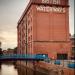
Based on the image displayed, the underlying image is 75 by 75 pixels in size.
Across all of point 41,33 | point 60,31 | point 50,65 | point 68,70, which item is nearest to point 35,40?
point 41,33

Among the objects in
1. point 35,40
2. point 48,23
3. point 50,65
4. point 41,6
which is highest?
point 41,6

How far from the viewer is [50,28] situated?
181ft

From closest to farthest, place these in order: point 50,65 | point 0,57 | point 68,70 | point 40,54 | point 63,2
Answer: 1. point 68,70
2. point 50,65
3. point 0,57
4. point 40,54
5. point 63,2

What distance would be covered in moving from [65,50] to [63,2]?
10713mm

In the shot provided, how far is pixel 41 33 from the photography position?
54.4 metres

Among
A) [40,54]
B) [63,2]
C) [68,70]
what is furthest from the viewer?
[63,2]

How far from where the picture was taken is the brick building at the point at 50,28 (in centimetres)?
5400

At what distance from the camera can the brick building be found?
54.0m

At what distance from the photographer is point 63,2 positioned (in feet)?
189

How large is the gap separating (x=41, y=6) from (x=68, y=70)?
27174mm

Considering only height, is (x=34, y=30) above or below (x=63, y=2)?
below

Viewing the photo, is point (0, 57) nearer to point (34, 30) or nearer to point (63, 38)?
point (34, 30)

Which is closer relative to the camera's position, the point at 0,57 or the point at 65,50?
the point at 0,57

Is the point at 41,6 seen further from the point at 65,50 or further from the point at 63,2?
the point at 65,50
